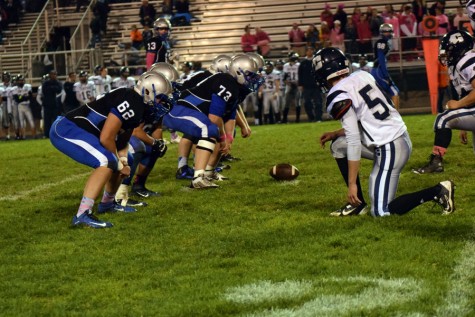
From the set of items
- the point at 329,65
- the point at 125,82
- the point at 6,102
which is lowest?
the point at 6,102

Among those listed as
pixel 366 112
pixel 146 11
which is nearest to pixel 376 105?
pixel 366 112

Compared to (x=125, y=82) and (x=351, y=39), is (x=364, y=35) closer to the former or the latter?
(x=351, y=39)

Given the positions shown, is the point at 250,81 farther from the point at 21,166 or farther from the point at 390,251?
the point at 21,166

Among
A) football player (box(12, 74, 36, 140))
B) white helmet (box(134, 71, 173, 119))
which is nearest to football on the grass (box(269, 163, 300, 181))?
white helmet (box(134, 71, 173, 119))

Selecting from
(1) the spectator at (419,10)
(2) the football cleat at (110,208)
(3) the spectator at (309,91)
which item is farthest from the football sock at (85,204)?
(1) the spectator at (419,10)

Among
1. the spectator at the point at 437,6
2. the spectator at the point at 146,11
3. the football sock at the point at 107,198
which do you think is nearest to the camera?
the football sock at the point at 107,198

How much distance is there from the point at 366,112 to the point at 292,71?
14487 millimetres

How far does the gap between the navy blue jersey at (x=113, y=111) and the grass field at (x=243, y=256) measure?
2.56ft

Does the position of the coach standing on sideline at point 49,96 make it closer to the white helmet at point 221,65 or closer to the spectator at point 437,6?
the spectator at point 437,6

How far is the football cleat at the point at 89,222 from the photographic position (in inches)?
268

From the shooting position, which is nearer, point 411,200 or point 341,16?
point 411,200

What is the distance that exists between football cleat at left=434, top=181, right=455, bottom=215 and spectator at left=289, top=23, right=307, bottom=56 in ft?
53.1

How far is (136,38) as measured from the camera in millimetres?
23875

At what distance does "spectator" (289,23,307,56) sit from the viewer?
22.3 m
